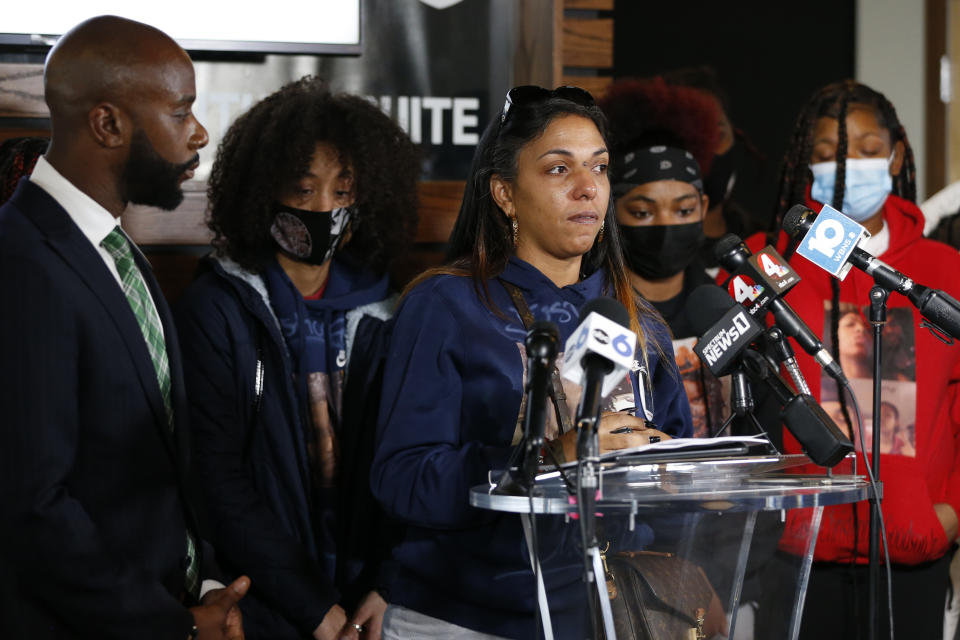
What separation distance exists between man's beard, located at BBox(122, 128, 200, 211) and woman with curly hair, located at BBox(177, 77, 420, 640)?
2.19ft

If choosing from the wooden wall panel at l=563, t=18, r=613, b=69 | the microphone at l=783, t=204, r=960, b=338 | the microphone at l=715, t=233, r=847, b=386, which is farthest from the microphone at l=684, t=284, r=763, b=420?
the wooden wall panel at l=563, t=18, r=613, b=69

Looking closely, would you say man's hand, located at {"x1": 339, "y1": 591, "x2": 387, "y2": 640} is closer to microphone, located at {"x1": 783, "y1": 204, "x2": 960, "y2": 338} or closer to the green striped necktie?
the green striped necktie

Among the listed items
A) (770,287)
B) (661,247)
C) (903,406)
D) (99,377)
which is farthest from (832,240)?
(99,377)

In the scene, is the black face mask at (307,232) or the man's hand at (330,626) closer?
the man's hand at (330,626)

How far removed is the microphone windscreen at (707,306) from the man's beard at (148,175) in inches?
43.1

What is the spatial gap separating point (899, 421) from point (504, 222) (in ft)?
4.48

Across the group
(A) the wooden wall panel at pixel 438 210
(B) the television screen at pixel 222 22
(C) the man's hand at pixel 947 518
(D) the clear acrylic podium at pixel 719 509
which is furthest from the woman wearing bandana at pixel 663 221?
(D) the clear acrylic podium at pixel 719 509

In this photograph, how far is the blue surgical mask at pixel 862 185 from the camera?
3.37 m

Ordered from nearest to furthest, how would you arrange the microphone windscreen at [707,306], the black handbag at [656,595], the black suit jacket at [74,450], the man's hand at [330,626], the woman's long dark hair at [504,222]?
the black handbag at [656,595] → the black suit jacket at [74,450] → the microphone windscreen at [707,306] → the woman's long dark hair at [504,222] → the man's hand at [330,626]

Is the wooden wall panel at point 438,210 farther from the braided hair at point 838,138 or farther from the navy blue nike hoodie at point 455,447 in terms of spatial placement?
the navy blue nike hoodie at point 455,447

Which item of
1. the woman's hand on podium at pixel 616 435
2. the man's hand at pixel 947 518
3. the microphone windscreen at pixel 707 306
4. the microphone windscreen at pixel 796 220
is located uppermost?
the microphone windscreen at pixel 796 220

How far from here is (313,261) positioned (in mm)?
3168

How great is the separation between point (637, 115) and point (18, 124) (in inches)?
78.3

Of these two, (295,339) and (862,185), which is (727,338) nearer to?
(295,339)
